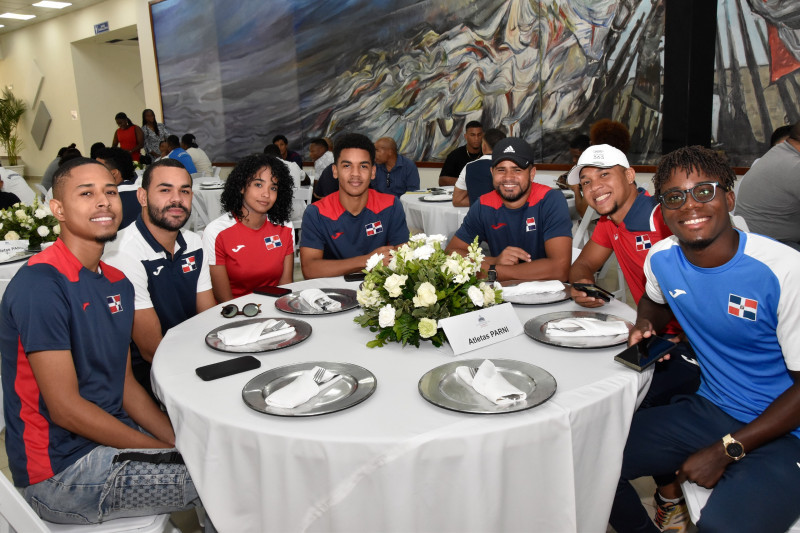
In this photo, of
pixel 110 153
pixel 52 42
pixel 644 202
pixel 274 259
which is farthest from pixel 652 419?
pixel 52 42

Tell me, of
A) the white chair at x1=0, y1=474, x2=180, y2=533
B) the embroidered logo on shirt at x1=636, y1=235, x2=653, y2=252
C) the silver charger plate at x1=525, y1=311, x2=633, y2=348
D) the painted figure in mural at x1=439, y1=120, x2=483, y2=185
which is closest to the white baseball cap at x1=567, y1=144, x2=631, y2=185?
the embroidered logo on shirt at x1=636, y1=235, x2=653, y2=252

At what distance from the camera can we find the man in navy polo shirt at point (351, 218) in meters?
3.12

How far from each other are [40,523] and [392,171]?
17.5ft

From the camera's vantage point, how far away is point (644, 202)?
248 cm

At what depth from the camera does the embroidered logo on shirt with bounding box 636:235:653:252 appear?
246 centimetres

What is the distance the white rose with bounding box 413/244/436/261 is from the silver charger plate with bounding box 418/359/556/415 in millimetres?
348

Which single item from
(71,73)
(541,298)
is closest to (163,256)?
(541,298)

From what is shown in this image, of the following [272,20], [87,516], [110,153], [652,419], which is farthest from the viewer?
[272,20]

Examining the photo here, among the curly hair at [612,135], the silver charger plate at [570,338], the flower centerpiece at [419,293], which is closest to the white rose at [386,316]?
the flower centerpiece at [419,293]

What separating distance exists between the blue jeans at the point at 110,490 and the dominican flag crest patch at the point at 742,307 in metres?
1.59

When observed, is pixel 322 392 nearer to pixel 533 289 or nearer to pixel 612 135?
pixel 533 289

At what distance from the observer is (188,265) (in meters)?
2.51

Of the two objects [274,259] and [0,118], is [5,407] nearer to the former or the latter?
[274,259]

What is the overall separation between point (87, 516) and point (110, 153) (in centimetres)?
371
